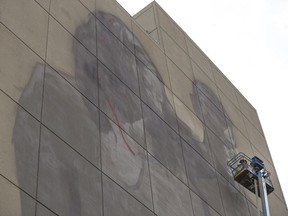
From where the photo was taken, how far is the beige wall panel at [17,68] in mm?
14055

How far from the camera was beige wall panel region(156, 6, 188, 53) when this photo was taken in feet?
87.7

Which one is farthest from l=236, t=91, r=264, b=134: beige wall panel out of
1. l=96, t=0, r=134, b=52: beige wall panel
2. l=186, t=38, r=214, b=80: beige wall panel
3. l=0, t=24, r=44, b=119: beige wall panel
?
l=0, t=24, r=44, b=119: beige wall panel

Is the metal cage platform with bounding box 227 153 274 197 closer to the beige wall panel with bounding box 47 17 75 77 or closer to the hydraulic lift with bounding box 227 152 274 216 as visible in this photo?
the hydraulic lift with bounding box 227 152 274 216

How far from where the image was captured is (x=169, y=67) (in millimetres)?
23703

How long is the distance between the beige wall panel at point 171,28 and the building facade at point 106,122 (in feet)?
0.45

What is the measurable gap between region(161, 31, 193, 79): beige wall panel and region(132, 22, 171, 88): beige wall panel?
45.8 inches

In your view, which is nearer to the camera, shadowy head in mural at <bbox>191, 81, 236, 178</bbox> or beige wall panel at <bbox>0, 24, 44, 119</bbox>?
beige wall panel at <bbox>0, 24, 44, 119</bbox>

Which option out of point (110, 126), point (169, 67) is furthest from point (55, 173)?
point (169, 67)

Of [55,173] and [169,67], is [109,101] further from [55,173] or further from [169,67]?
[169,67]

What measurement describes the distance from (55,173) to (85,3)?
828 cm

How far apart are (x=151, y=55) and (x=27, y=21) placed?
7257mm

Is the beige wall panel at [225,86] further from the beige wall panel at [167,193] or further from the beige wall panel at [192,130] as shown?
the beige wall panel at [167,193]

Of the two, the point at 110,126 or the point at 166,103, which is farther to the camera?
the point at 166,103

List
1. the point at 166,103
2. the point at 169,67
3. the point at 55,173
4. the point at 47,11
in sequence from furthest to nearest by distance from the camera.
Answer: the point at 169,67 < the point at 166,103 < the point at 47,11 < the point at 55,173
